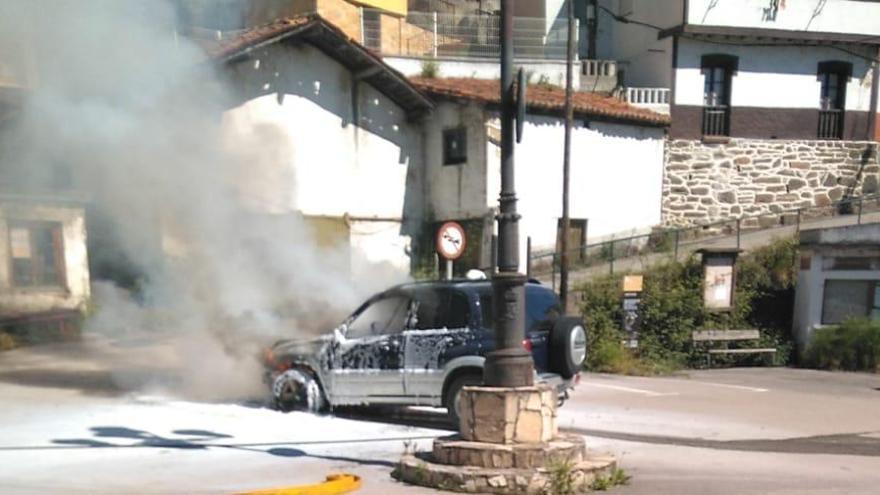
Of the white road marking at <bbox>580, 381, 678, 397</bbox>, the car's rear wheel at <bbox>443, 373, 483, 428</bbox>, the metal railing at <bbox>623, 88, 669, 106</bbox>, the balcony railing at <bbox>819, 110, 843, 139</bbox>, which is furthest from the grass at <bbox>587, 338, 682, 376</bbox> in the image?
the balcony railing at <bbox>819, 110, 843, 139</bbox>

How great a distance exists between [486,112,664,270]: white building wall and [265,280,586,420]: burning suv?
10360mm

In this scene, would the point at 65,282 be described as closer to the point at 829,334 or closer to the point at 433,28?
the point at 433,28

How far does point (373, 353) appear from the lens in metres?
8.96

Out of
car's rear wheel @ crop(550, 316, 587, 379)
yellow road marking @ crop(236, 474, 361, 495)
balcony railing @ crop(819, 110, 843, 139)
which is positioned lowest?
yellow road marking @ crop(236, 474, 361, 495)

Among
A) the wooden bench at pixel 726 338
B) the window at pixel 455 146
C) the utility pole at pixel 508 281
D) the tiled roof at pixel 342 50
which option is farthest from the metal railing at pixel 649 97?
the utility pole at pixel 508 281

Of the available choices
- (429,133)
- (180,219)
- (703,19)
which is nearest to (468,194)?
(429,133)

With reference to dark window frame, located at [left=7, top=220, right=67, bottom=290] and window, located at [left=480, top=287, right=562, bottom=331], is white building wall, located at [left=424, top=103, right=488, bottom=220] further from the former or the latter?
window, located at [left=480, top=287, right=562, bottom=331]

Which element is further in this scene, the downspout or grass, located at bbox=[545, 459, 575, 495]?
the downspout

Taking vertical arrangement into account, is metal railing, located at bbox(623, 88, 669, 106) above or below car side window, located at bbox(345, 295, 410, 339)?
above

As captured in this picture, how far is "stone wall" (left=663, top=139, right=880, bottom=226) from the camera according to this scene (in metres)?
22.2

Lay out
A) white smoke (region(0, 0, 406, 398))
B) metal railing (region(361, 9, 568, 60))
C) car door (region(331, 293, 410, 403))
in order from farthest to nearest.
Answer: metal railing (region(361, 9, 568, 60)), white smoke (region(0, 0, 406, 398)), car door (region(331, 293, 410, 403))

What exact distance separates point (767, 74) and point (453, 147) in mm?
10234

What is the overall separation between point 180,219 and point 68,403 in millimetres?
3028

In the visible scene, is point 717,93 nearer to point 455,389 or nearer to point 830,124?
point 830,124
